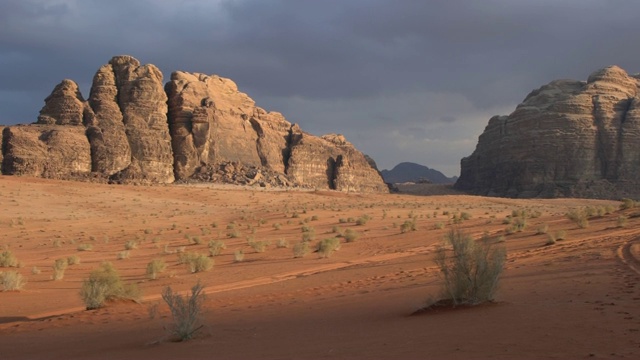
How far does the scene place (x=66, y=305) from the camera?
1194 cm

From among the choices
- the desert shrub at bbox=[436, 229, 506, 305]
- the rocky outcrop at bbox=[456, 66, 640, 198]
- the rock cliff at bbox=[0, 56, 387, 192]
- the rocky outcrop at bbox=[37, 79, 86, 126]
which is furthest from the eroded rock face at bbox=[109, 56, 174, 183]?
the desert shrub at bbox=[436, 229, 506, 305]

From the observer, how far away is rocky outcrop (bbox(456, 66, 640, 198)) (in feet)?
289

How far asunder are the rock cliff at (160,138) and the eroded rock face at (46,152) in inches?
3.8

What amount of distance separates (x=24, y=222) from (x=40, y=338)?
30.7 metres

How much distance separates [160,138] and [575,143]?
63.6 m

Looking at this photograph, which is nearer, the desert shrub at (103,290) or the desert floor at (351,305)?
the desert floor at (351,305)

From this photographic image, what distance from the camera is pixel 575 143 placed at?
9025 cm

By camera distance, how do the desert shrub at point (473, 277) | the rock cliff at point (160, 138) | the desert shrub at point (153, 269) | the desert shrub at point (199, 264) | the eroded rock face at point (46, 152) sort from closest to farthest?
the desert shrub at point (473, 277) → the desert shrub at point (153, 269) → the desert shrub at point (199, 264) → the eroded rock face at point (46, 152) → the rock cliff at point (160, 138)

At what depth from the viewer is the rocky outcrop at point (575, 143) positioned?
88.2m

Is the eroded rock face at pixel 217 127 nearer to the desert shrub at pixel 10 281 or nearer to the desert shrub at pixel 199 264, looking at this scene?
the desert shrub at pixel 199 264

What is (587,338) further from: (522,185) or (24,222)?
(522,185)

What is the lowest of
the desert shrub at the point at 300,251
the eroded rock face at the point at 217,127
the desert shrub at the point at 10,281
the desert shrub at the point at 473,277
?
the desert shrub at the point at 10,281

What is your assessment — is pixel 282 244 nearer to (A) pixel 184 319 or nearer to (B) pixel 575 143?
(A) pixel 184 319

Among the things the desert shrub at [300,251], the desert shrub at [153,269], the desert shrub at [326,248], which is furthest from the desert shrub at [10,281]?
the desert shrub at [326,248]
